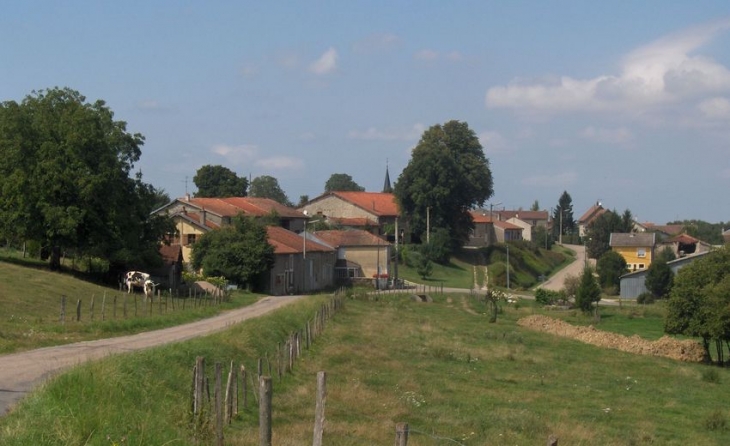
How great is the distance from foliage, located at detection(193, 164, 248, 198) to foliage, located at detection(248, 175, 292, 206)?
51132 mm

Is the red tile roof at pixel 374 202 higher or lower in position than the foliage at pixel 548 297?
higher

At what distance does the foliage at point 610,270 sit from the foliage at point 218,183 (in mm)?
48674

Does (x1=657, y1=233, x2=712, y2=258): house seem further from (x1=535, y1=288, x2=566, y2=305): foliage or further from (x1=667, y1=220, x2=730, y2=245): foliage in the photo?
(x1=535, y1=288, x2=566, y2=305): foliage

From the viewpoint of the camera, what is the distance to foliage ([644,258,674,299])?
82812 mm

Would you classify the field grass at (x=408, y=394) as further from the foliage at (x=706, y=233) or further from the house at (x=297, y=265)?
the foliage at (x=706, y=233)

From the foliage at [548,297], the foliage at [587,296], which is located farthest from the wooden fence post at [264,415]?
the foliage at [548,297]

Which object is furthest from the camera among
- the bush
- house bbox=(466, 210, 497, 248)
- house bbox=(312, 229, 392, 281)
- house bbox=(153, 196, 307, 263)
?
house bbox=(466, 210, 497, 248)

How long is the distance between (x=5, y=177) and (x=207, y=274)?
685 inches

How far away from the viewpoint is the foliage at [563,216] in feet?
547

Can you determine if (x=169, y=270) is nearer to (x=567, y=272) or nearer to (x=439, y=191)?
(x=439, y=191)

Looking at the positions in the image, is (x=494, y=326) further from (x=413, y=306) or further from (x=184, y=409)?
(x=184, y=409)

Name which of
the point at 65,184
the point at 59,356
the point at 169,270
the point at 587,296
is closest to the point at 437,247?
the point at 587,296

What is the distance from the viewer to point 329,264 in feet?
280

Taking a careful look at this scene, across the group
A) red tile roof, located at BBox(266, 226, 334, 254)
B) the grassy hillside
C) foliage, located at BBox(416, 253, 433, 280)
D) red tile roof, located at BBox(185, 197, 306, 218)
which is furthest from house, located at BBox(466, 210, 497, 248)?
red tile roof, located at BBox(266, 226, 334, 254)
